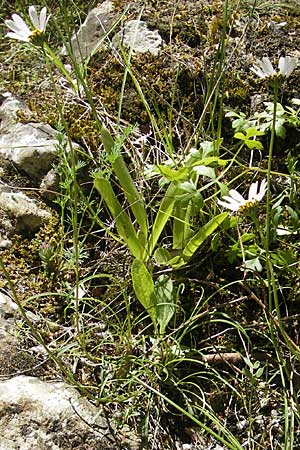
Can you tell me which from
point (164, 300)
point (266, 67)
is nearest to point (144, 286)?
point (164, 300)

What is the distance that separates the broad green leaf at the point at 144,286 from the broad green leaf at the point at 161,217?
4.8 inches

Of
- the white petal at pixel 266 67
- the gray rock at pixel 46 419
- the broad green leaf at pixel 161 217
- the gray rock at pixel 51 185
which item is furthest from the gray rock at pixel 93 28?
the gray rock at pixel 46 419

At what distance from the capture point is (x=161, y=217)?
163cm

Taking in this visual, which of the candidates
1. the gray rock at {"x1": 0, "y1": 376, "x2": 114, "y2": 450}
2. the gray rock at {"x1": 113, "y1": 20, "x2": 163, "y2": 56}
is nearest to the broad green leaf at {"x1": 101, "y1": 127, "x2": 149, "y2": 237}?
the gray rock at {"x1": 0, "y1": 376, "x2": 114, "y2": 450}

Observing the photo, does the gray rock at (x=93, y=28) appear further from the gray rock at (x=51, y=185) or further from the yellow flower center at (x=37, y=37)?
the yellow flower center at (x=37, y=37)

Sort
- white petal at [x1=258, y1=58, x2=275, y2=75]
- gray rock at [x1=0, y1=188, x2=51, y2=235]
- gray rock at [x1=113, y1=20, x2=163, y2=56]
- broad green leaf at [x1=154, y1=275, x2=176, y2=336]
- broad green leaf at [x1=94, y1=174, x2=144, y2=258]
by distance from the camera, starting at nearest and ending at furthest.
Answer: white petal at [x1=258, y1=58, x2=275, y2=75] < broad green leaf at [x1=154, y1=275, x2=176, y2=336] < broad green leaf at [x1=94, y1=174, x2=144, y2=258] < gray rock at [x1=0, y1=188, x2=51, y2=235] < gray rock at [x1=113, y1=20, x2=163, y2=56]

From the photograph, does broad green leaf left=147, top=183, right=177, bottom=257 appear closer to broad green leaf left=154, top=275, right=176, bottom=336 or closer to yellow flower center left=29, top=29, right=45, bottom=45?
broad green leaf left=154, top=275, right=176, bottom=336

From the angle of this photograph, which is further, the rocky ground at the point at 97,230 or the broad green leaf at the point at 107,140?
the broad green leaf at the point at 107,140

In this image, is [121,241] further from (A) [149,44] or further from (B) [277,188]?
(A) [149,44]

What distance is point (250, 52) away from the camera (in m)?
2.10

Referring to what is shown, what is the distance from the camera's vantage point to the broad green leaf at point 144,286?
151 cm

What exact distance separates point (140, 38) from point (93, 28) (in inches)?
8.4

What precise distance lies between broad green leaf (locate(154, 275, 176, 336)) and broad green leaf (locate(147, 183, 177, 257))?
0.29 feet

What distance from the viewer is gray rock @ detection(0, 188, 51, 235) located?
1749mm
